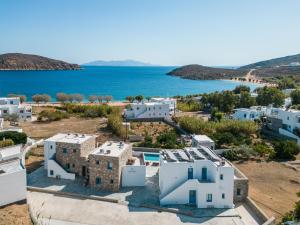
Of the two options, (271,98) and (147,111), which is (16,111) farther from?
(271,98)

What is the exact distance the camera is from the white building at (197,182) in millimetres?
23641

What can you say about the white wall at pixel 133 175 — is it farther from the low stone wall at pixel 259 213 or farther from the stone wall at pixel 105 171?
the low stone wall at pixel 259 213

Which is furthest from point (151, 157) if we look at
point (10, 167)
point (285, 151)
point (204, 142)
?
point (285, 151)

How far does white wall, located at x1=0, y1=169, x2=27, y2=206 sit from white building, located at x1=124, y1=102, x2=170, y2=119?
1381 inches

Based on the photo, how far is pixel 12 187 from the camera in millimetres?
22750

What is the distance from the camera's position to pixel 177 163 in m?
24.0

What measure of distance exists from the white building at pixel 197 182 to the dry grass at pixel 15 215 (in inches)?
369

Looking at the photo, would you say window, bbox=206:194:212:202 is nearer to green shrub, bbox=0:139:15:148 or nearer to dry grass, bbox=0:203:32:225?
dry grass, bbox=0:203:32:225

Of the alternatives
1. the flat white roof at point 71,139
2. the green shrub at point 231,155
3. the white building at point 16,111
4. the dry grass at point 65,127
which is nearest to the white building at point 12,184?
the flat white roof at point 71,139

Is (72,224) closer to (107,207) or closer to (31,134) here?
(107,207)

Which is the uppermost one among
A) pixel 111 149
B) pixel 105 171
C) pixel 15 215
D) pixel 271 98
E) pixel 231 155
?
pixel 271 98

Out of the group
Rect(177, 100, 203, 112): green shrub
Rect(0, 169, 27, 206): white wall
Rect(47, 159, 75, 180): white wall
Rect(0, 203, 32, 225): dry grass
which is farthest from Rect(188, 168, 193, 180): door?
Answer: Rect(177, 100, 203, 112): green shrub

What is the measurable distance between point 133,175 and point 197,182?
5.80 meters

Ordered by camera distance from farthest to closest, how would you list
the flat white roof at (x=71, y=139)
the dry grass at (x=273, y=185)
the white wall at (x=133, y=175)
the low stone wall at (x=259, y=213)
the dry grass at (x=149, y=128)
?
the dry grass at (x=149, y=128) → the flat white roof at (x=71, y=139) → the white wall at (x=133, y=175) → the dry grass at (x=273, y=185) → the low stone wall at (x=259, y=213)
